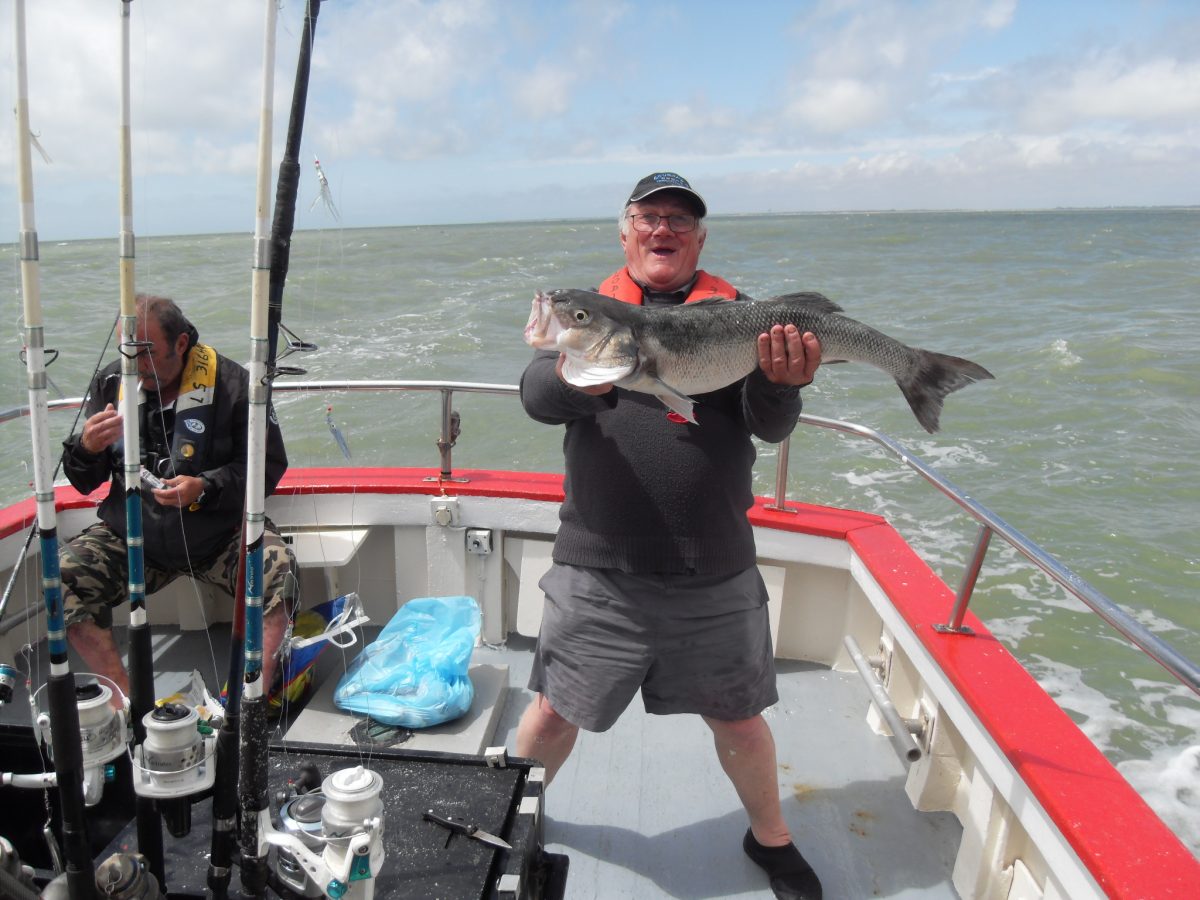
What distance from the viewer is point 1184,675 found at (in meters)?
1.90

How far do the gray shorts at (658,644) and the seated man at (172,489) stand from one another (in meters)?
1.50

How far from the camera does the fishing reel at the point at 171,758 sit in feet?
5.46

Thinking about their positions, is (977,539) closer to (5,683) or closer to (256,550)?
(256,550)

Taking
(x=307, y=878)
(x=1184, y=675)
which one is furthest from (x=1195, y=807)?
(x=307, y=878)

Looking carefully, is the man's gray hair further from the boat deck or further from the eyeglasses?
the eyeglasses

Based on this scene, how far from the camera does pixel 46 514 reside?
165cm

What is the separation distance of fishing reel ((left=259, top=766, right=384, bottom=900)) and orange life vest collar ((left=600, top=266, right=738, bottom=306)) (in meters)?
1.48

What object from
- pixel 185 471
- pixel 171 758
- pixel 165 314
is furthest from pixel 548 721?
pixel 165 314

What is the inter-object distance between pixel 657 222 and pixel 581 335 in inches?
21.0

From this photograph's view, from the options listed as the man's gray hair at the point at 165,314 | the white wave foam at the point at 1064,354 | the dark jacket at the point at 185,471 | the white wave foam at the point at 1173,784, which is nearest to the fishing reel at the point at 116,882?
the dark jacket at the point at 185,471

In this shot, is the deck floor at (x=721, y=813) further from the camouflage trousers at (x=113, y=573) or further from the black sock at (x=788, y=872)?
the camouflage trousers at (x=113, y=573)

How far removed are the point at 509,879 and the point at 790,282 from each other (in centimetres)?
2929

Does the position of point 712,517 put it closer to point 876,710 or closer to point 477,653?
point 876,710

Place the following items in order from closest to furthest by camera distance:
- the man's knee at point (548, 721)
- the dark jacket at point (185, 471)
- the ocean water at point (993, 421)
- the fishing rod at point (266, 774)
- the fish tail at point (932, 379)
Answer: the fishing rod at point (266, 774)
the fish tail at point (932, 379)
the man's knee at point (548, 721)
the dark jacket at point (185, 471)
the ocean water at point (993, 421)
